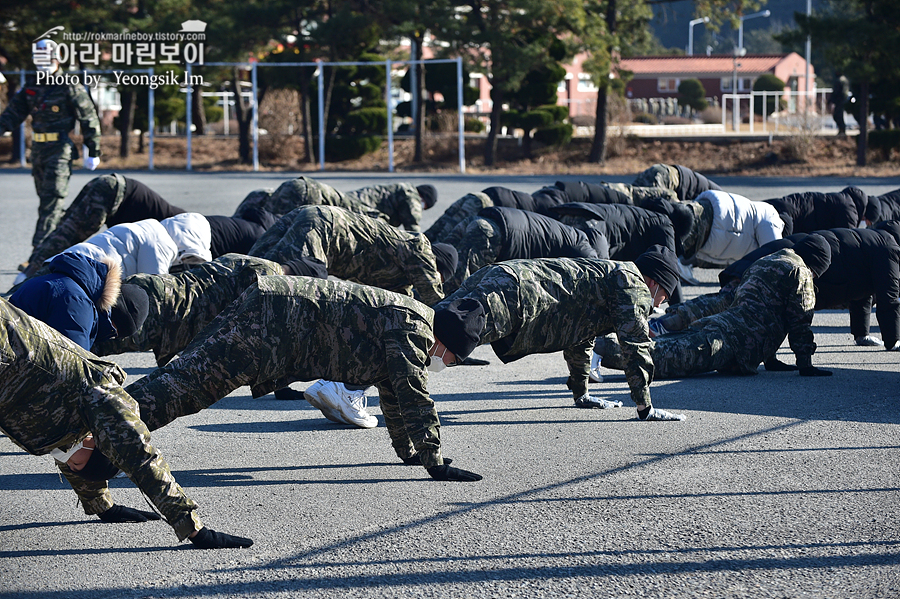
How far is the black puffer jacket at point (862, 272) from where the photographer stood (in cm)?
789

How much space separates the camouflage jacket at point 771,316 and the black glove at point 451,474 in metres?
3.06

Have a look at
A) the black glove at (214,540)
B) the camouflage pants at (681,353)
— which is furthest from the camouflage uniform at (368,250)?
the black glove at (214,540)

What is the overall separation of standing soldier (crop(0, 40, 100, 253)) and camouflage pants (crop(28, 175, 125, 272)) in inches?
127

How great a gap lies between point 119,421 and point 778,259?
17.4ft

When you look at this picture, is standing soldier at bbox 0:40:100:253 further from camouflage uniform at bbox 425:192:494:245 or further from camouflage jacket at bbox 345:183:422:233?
camouflage uniform at bbox 425:192:494:245

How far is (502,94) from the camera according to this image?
28609 millimetres

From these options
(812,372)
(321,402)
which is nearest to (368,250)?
(321,402)

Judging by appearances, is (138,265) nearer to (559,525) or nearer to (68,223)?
(68,223)

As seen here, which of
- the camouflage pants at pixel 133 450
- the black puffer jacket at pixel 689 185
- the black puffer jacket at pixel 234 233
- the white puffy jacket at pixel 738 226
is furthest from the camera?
the black puffer jacket at pixel 689 185

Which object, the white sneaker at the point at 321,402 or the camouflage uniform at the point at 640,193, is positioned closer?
the white sneaker at the point at 321,402

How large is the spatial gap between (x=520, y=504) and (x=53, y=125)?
9.04 meters

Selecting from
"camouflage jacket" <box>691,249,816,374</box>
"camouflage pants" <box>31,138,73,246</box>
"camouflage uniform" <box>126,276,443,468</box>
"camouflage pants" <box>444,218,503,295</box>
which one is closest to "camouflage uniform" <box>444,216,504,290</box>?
"camouflage pants" <box>444,218,503,295</box>

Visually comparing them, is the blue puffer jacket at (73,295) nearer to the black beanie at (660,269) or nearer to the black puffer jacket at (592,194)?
the black beanie at (660,269)

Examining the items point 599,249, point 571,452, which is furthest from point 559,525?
point 599,249
